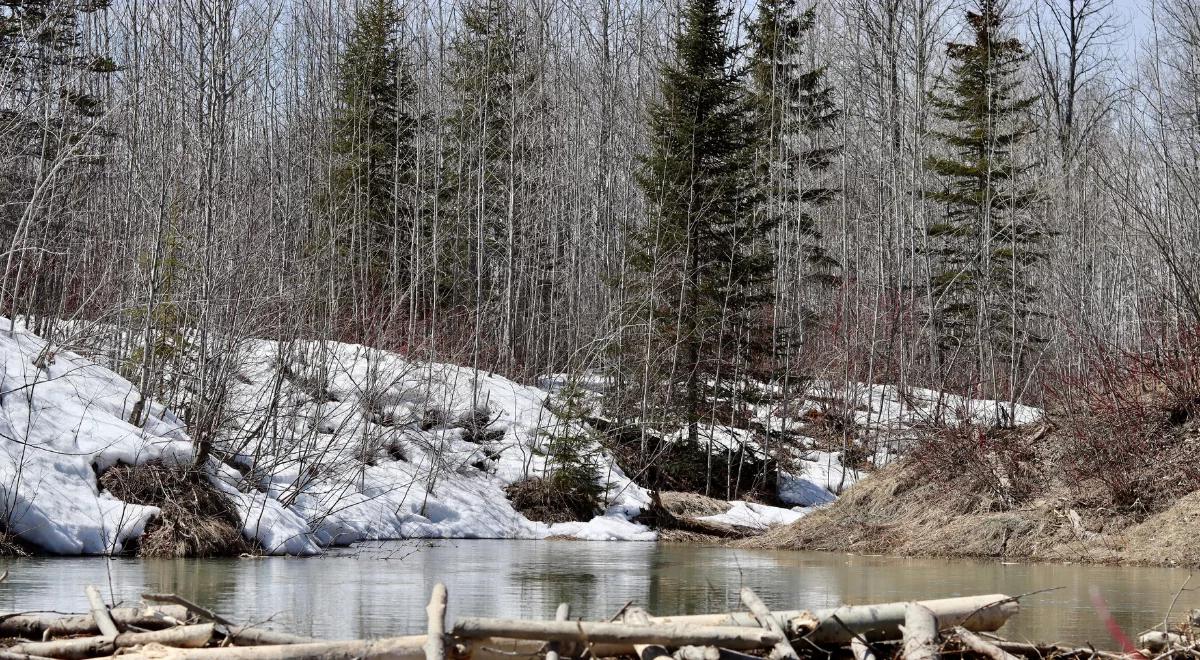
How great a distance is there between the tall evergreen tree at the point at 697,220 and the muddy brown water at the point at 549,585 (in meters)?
11.6

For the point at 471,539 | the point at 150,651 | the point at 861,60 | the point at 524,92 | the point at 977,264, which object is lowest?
the point at 471,539

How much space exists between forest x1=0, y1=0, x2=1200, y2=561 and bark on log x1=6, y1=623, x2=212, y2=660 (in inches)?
425

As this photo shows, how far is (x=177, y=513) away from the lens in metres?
14.0

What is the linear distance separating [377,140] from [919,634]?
3225 centimetres

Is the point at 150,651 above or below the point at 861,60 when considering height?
below

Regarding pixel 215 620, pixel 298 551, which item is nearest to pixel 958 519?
pixel 298 551

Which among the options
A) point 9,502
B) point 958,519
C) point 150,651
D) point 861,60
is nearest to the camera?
point 150,651

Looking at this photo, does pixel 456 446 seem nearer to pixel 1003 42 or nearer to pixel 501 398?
pixel 501 398

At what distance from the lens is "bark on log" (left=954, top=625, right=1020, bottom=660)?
5340 millimetres

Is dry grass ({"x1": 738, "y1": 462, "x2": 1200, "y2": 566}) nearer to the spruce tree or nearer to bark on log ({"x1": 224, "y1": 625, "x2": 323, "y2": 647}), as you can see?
bark on log ({"x1": 224, "y1": 625, "x2": 323, "y2": 647})

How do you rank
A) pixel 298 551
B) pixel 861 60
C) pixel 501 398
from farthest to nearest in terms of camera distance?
pixel 861 60
pixel 501 398
pixel 298 551

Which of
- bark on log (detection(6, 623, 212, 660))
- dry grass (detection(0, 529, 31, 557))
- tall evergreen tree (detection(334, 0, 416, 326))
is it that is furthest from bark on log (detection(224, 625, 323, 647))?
tall evergreen tree (detection(334, 0, 416, 326))

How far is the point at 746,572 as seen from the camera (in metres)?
13.1

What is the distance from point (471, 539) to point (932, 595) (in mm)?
11290
